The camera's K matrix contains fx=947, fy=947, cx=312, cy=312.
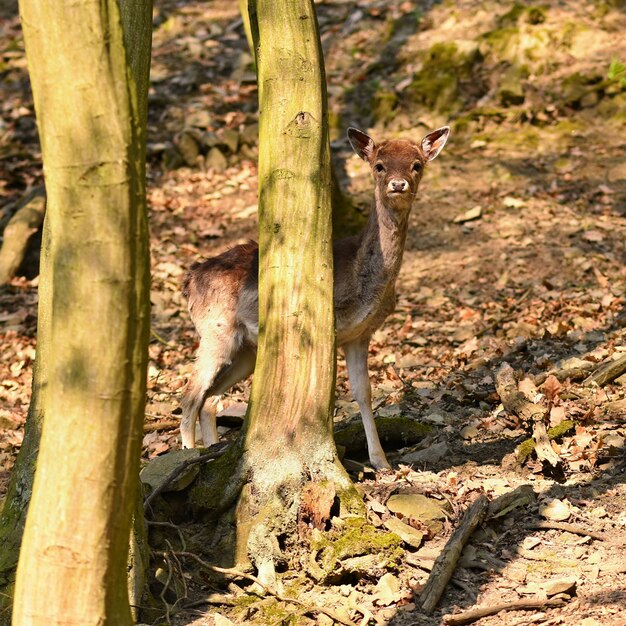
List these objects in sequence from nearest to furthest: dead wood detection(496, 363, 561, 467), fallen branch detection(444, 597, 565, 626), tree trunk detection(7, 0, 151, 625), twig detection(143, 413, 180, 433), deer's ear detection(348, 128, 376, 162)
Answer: tree trunk detection(7, 0, 151, 625), fallen branch detection(444, 597, 565, 626), dead wood detection(496, 363, 561, 467), deer's ear detection(348, 128, 376, 162), twig detection(143, 413, 180, 433)

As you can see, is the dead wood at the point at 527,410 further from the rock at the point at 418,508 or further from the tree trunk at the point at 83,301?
the tree trunk at the point at 83,301

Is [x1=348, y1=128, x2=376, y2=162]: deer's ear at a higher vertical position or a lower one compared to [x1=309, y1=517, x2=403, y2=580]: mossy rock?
higher

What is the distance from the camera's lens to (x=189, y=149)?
15312 millimetres

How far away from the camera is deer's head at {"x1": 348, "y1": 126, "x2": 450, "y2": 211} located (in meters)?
7.83

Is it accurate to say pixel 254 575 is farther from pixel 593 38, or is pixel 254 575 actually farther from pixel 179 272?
pixel 593 38

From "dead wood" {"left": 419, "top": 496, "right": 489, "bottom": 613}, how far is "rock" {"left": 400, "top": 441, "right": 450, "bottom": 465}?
1061mm

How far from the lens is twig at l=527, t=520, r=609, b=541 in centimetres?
580

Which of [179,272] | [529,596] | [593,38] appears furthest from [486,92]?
[529,596]

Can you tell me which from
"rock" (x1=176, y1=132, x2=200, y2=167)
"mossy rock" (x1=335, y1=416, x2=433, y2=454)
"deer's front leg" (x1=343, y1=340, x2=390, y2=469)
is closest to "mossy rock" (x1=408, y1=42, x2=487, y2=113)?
"rock" (x1=176, y1=132, x2=200, y2=167)

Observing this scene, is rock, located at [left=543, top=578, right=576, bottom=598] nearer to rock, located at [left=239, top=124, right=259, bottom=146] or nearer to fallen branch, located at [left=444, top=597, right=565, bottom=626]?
fallen branch, located at [left=444, top=597, right=565, bottom=626]

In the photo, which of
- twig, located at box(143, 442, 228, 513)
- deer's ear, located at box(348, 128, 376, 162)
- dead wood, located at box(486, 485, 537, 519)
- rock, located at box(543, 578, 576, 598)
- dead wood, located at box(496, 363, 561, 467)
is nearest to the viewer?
rock, located at box(543, 578, 576, 598)

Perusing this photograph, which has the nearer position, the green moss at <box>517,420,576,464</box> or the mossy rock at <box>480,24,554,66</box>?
the green moss at <box>517,420,576,464</box>

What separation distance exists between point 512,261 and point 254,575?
7.22 m

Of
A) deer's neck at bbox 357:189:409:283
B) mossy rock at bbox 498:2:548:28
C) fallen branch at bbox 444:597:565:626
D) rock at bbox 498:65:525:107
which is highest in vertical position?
mossy rock at bbox 498:2:548:28
